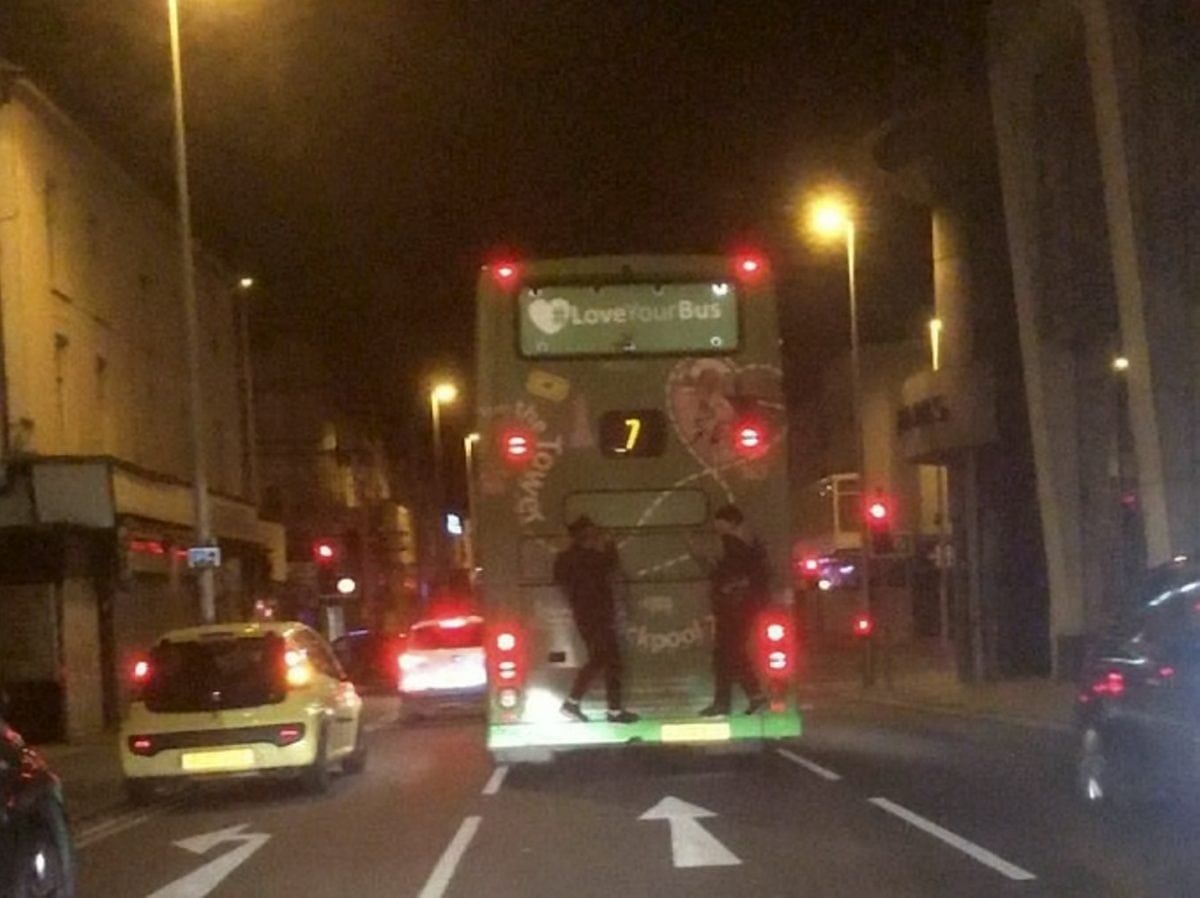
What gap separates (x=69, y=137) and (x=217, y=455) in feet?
46.9

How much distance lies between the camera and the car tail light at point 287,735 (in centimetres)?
1952

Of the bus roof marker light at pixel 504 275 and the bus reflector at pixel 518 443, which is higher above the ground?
the bus roof marker light at pixel 504 275

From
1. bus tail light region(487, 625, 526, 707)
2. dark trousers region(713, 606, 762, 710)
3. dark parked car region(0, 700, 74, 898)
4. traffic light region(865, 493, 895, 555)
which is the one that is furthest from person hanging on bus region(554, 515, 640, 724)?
traffic light region(865, 493, 895, 555)

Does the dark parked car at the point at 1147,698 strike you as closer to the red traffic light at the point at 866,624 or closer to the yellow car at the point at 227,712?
the yellow car at the point at 227,712

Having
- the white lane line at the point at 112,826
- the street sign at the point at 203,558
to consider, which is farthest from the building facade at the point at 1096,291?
the white lane line at the point at 112,826

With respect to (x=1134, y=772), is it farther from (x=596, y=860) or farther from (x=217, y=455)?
(x=217, y=455)

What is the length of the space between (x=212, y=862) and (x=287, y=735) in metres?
4.11

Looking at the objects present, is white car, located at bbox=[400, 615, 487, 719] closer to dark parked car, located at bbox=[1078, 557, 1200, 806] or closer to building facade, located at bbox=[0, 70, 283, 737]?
building facade, located at bbox=[0, 70, 283, 737]

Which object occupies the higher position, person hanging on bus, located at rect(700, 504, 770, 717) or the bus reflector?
the bus reflector

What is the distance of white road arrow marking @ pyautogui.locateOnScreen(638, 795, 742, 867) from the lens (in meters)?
13.9

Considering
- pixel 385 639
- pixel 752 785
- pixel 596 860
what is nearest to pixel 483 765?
pixel 752 785

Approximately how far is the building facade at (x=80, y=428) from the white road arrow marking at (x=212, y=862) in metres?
13.1

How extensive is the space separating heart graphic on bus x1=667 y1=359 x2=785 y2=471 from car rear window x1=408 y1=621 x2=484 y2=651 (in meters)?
13.7

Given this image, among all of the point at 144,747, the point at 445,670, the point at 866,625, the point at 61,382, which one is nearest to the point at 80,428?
the point at 61,382
